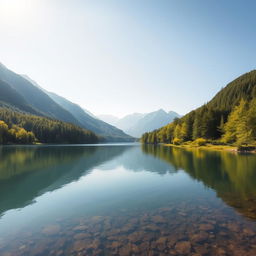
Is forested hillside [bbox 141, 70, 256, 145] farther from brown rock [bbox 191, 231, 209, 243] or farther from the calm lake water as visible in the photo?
brown rock [bbox 191, 231, 209, 243]

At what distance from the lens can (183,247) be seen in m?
10.1

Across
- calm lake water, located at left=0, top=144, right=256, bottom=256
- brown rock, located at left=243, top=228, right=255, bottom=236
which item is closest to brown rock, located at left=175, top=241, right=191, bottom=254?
calm lake water, located at left=0, top=144, right=256, bottom=256

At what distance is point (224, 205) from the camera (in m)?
16.8

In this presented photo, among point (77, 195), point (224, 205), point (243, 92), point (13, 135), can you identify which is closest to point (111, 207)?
point (77, 195)

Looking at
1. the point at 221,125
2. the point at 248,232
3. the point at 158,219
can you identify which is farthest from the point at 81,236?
the point at 221,125

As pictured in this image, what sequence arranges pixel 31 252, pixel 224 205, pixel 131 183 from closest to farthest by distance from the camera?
pixel 31 252, pixel 224 205, pixel 131 183

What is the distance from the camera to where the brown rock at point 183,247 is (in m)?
9.70

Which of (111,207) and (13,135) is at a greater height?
(13,135)

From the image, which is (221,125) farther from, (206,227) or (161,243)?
(161,243)

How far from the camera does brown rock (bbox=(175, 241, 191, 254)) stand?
9698 mm

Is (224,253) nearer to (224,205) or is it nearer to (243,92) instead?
(224,205)

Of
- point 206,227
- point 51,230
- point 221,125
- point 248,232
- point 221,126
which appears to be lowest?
point 51,230

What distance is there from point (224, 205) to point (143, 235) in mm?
9327

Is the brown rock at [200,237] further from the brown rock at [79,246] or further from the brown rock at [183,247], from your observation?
the brown rock at [79,246]
